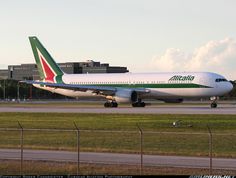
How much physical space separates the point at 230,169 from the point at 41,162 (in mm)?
7587

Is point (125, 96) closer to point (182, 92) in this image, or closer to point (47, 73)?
point (182, 92)

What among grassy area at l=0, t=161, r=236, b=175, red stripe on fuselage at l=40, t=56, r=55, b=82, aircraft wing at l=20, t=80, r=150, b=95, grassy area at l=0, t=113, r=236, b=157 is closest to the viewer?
grassy area at l=0, t=161, r=236, b=175

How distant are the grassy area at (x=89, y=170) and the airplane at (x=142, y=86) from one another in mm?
47780

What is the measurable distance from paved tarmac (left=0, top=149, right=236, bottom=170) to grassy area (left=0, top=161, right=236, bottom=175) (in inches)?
45.1

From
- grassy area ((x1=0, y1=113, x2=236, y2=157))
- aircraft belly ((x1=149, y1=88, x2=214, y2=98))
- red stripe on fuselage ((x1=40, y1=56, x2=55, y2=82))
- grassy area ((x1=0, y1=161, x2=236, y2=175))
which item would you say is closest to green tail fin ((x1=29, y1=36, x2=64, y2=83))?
red stripe on fuselage ((x1=40, y1=56, x2=55, y2=82))

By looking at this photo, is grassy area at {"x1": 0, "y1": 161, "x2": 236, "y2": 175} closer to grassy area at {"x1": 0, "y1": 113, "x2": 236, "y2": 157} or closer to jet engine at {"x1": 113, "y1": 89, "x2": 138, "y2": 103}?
grassy area at {"x1": 0, "y1": 113, "x2": 236, "y2": 157}

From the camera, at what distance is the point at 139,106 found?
74812 mm

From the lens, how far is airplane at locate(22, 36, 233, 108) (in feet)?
229

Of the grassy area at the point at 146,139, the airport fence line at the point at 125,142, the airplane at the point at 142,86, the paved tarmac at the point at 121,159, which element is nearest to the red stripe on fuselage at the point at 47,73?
the airplane at the point at 142,86

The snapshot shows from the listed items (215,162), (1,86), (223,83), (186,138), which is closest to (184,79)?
(223,83)

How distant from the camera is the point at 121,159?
24.8m

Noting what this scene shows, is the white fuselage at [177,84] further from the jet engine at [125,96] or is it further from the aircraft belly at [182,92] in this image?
the jet engine at [125,96]

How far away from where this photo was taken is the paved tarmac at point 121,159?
2294 centimetres

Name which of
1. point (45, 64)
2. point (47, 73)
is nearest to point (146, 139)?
point (47, 73)
